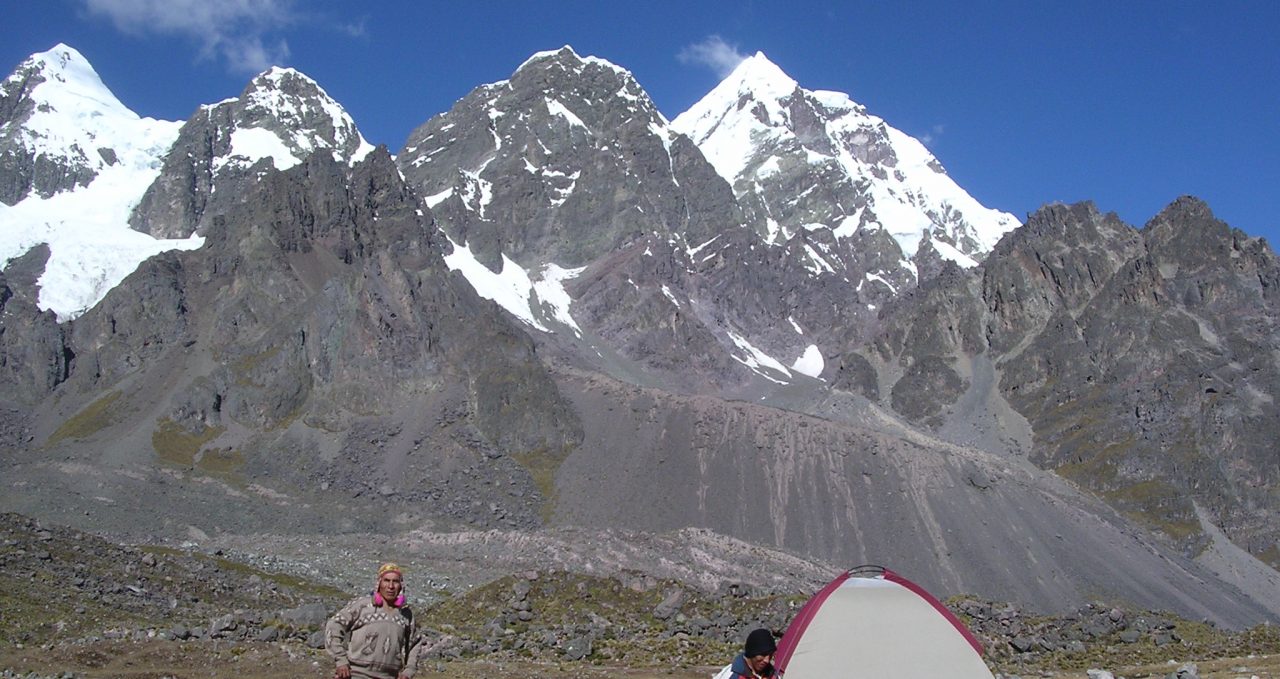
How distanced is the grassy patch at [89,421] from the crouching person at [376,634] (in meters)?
167

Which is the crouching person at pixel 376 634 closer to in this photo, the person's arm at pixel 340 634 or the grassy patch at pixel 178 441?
the person's arm at pixel 340 634

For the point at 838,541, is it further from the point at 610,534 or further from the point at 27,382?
the point at 27,382

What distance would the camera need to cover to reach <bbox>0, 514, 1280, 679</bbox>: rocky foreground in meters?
36.7

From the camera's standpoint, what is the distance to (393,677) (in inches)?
719

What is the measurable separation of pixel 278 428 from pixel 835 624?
159548 millimetres

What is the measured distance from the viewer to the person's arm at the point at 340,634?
17.9 m

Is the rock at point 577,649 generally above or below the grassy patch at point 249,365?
below

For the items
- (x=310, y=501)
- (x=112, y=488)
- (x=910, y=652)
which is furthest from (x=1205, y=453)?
(x=910, y=652)

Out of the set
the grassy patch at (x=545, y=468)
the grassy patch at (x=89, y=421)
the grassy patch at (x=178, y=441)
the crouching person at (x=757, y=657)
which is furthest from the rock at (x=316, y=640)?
the grassy patch at (x=89, y=421)

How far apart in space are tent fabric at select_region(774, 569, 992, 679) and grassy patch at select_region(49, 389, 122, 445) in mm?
165810

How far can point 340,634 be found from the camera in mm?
→ 18078

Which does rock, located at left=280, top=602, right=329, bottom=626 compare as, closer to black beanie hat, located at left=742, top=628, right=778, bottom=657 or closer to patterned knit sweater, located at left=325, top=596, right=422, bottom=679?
patterned knit sweater, located at left=325, top=596, right=422, bottom=679

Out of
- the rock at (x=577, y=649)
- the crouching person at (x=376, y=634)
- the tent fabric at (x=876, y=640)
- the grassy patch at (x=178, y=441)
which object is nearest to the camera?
the crouching person at (x=376, y=634)

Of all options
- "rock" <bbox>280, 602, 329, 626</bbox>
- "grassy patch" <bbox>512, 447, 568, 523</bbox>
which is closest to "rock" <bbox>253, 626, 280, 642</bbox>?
"rock" <bbox>280, 602, 329, 626</bbox>
